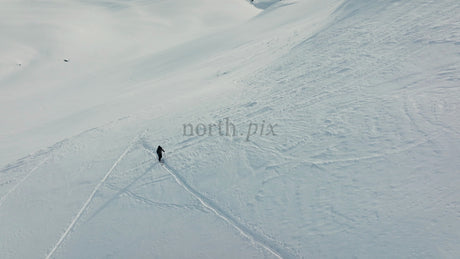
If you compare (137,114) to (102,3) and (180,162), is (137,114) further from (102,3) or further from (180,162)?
(102,3)

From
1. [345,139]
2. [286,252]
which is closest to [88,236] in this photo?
[286,252]

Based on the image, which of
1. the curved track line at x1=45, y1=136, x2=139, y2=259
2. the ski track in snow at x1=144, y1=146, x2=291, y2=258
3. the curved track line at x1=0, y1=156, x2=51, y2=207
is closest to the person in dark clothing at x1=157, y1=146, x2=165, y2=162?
the ski track in snow at x1=144, y1=146, x2=291, y2=258

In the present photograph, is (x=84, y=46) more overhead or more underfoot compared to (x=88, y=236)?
more overhead

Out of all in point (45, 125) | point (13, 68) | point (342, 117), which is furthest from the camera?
point (13, 68)

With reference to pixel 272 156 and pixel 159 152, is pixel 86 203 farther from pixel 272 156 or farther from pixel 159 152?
pixel 272 156

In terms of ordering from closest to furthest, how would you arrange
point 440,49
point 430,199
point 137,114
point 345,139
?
1. point 430,199
2. point 345,139
3. point 440,49
4. point 137,114

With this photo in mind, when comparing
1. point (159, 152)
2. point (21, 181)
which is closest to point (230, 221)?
point (159, 152)

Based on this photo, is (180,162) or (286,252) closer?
(286,252)
